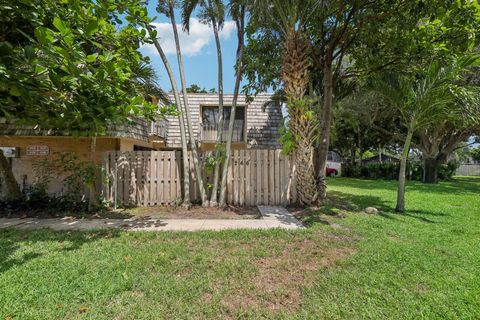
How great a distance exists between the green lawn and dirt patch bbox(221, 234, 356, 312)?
0.04 ft

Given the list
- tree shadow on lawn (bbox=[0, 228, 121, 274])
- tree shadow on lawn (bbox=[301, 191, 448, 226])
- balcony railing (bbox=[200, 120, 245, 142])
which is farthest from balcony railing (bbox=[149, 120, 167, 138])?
tree shadow on lawn (bbox=[301, 191, 448, 226])

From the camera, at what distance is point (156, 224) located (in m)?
6.05

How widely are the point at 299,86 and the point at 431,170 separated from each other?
17402 millimetres

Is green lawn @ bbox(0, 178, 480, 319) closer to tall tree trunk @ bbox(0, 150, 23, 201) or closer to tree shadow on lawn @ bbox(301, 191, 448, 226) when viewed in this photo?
tree shadow on lawn @ bbox(301, 191, 448, 226)

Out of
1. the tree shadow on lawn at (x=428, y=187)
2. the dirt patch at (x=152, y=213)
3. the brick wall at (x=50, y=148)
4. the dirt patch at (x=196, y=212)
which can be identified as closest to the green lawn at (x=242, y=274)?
the dirt patch at (x=152, y=213)

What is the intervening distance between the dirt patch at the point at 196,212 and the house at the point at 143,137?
2396 mm

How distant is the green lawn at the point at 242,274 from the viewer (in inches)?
110

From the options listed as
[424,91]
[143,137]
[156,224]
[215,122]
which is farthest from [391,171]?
[156,224]

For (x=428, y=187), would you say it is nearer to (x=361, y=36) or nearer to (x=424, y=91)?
(x=424, y=91)

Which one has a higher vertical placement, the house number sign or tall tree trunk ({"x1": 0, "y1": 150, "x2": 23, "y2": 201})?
the house number sign

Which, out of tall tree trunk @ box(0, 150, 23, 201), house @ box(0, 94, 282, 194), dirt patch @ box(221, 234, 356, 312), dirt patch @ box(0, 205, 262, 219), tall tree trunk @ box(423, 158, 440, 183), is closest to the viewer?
dirt patch @ box(221, 234, 356, 312)

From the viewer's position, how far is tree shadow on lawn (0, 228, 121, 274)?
4.00m

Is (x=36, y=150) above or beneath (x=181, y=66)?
beneath

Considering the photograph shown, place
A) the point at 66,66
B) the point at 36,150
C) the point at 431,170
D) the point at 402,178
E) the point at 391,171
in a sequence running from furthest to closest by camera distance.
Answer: the point at 391,171 < the point at 431,170 < the point at 36,150 < the point at 402,178 < the point at 66,66
